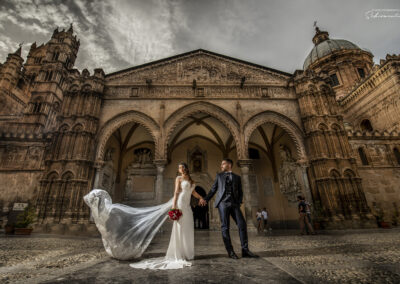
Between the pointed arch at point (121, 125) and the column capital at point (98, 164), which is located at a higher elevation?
the pointed arch at point (121, 125)

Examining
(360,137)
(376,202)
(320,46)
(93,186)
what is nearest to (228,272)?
(93,186)

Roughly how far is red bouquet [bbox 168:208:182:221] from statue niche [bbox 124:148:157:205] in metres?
11.0

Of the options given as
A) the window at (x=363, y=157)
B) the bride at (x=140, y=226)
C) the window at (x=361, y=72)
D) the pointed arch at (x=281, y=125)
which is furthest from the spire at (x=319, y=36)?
the bride at (x=140, y=226)

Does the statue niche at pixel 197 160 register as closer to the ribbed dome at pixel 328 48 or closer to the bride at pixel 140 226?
the bride at pixel 140 226

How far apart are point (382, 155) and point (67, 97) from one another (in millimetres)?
20687

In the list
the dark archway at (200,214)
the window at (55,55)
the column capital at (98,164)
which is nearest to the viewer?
the column capital at (98,164)

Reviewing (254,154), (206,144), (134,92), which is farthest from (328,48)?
(134,92)

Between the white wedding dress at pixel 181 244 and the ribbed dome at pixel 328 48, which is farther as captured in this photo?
the ribbed dome at pixel 328 48

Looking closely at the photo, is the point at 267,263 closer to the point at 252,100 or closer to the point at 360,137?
the point at 252,100

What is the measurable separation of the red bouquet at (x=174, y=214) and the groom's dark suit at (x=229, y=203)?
2.12 feet

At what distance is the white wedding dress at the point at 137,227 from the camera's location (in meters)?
3.29

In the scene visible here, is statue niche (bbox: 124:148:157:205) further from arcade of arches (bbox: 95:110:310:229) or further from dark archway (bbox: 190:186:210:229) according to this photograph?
dark archway (bbox: 190:186:210:229)

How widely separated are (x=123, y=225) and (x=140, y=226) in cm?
30

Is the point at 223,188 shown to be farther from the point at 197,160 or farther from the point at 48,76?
the point at 48,76
